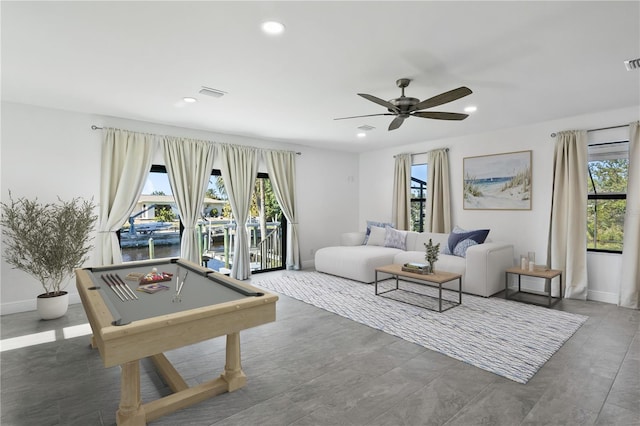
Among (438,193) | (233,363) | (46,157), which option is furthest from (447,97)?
(46,157)

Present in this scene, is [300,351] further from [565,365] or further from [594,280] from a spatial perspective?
[594,280]

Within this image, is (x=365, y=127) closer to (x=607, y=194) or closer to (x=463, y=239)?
(x=463, y=239)

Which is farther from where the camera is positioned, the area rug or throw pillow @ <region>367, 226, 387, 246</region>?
throw pillow @ <region>367, 226, 387, 246</region>

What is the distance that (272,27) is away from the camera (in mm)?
2340

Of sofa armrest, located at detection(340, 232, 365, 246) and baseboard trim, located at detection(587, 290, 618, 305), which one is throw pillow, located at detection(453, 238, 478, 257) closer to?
baseboard trim, located at detection(587, 290, 618, 305)

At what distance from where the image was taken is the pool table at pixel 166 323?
1.68 meters

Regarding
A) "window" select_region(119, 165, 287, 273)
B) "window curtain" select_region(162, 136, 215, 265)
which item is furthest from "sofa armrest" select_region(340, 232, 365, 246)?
"window curtain" select_region(162, 136, 215, 265)

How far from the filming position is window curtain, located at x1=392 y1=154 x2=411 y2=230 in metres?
6.71

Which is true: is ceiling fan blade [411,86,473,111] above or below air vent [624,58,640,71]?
below

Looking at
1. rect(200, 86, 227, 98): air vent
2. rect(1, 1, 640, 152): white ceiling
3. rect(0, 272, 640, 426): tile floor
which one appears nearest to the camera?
rect(0, 272, 640, 426): tile floor

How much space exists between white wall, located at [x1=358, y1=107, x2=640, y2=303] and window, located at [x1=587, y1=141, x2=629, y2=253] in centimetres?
21

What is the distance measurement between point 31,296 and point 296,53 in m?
4.32

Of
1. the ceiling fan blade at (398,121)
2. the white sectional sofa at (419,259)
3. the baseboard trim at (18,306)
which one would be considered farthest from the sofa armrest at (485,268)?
the baseboard trim at (18,306)

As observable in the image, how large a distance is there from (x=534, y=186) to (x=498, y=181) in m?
0.53
